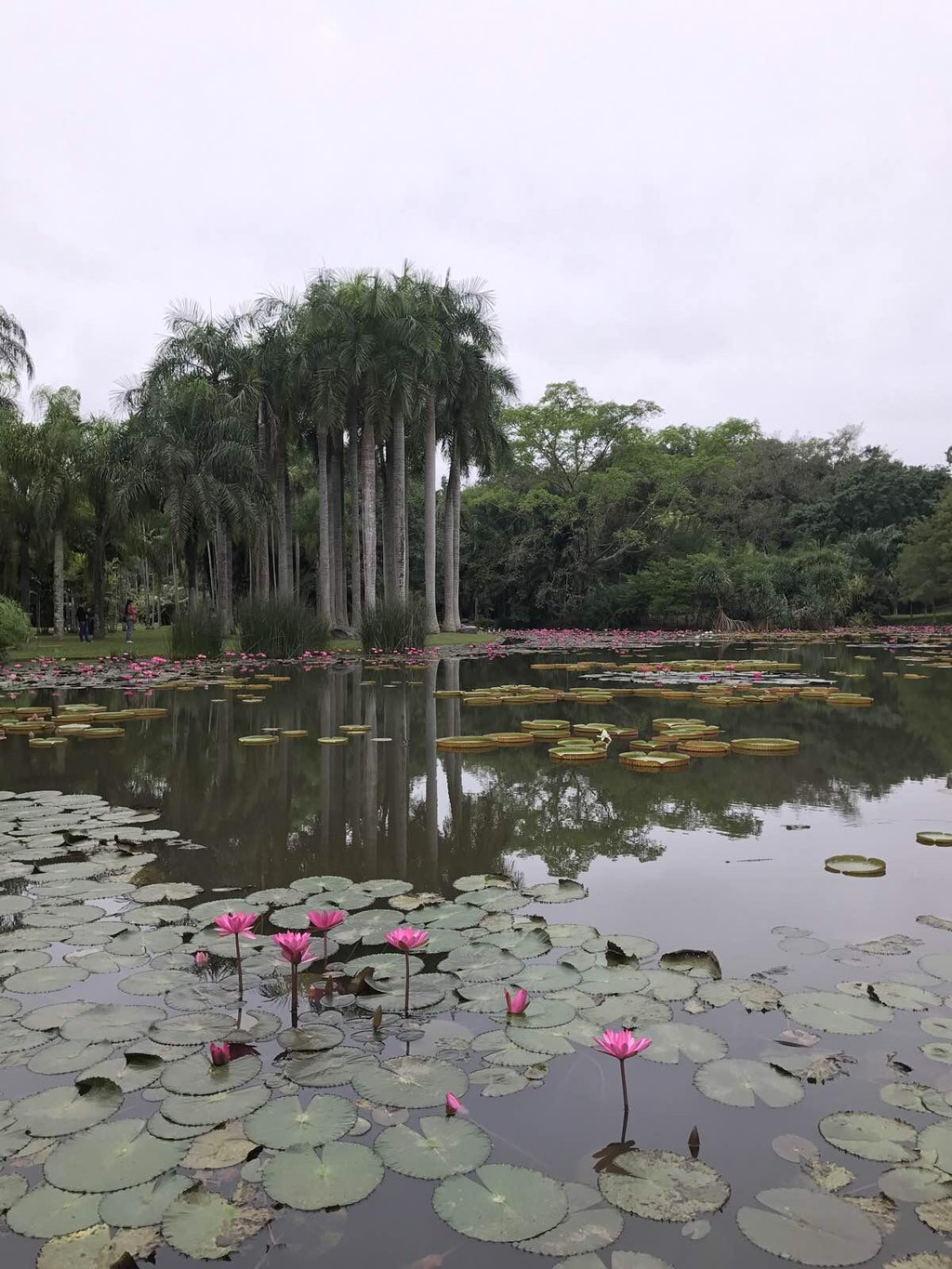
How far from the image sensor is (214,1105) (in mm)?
1888

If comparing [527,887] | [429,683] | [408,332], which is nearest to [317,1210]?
[527,887]

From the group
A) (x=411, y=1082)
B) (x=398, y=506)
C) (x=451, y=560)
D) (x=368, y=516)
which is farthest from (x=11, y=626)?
(x=411, y=1082)

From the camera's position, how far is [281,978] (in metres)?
2.58

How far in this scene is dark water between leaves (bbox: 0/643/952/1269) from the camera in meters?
1.61

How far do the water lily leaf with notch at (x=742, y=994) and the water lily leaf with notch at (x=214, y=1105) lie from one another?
4.05ft

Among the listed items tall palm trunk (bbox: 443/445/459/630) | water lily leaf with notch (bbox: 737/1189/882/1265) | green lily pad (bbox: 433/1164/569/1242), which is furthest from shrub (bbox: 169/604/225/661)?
water lily leaf with notch (bbox: 737/1189/882/1265)

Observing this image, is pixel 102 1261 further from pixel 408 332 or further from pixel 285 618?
pixel 408 332

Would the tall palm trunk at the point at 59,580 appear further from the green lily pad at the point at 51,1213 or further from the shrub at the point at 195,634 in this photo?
the green lily pad at the point at 51,1213

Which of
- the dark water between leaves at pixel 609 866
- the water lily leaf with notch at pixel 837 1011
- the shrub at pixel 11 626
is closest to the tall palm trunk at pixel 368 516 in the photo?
the shrub at pixel 11 626

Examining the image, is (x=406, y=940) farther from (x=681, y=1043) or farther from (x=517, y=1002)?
(x=681, y=1043)

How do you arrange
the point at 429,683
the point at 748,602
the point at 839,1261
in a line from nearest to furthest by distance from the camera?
the point at 839,1261
the point at 429,683
the point at 748,602

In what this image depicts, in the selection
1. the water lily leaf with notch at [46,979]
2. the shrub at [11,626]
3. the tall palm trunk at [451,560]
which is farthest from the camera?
the tall palm trunk at [451,560]

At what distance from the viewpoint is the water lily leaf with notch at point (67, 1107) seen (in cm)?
182

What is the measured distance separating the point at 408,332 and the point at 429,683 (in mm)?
13990
